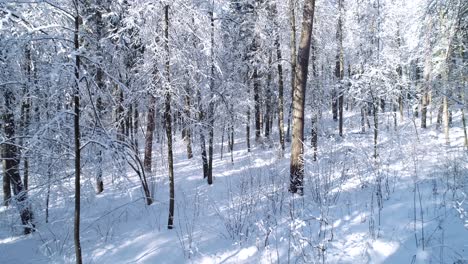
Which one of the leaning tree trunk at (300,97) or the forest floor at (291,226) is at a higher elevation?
the leaning tree trunk at (300,97)

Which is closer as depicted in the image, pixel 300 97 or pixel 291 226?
pixel 291 226

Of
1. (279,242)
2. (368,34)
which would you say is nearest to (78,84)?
(279,242)

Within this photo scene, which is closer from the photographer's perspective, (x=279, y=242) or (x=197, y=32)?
(x=279, y=242)

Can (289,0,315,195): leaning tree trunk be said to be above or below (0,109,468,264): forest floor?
above

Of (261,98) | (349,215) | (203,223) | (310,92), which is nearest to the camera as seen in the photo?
(349,215)

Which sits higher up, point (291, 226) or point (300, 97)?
point (300, 97)

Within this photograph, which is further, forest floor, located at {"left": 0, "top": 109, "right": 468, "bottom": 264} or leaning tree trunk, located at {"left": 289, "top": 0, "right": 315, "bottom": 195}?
leaning tree trunk, located at {"left": 289, "top": 0, "right": 315, "bottom": 195}

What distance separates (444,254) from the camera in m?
4.00

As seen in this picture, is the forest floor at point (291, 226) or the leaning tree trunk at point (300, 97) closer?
the forest floor at point (291, 226)

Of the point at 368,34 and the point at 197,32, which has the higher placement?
the point at 368,34

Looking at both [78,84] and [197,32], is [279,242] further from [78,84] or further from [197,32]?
[197,32]

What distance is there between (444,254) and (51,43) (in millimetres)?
6096

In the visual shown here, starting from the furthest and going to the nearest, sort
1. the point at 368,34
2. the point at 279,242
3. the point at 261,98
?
the point at 261,98, the point at 368,34, the point at 279,242

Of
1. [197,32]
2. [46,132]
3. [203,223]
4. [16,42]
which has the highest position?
[197,32]
